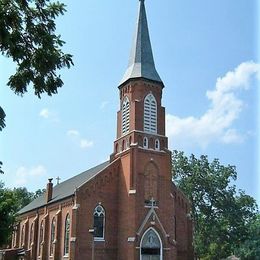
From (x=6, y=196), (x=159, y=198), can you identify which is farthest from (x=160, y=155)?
(x=6, y=196)

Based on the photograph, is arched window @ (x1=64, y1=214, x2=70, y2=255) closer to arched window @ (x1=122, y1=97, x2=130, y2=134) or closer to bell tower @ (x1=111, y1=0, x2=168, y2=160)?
bell tower @ (x1=111, y1=0, x2=168, y2=160)

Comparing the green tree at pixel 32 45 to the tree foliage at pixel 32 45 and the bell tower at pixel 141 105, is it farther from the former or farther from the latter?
the bell tower at pixel 141 105

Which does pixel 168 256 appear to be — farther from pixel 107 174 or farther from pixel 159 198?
pixel 107 174

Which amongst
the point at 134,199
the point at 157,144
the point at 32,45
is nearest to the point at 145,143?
the point at 157,144

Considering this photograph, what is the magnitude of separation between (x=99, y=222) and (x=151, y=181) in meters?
6.03

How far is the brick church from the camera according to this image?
36.8m

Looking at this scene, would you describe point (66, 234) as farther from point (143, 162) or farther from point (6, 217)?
point (6, 217)

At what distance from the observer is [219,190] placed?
182 feet

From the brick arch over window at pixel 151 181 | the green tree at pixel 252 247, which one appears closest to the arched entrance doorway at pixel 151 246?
the brick arch over window at pixel 151 181

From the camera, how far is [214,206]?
5575 cm

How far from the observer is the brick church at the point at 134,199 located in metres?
36.8

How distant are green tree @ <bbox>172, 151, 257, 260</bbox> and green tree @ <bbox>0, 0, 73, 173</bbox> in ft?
157

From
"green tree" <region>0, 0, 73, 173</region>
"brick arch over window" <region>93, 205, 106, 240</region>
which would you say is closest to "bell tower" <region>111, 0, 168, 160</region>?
"brick arch over window" <region>93, 205, 106, 240</region>

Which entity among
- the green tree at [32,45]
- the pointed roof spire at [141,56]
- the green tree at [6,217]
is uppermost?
the pointed roof spire at [141,56]
